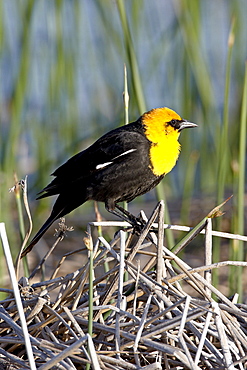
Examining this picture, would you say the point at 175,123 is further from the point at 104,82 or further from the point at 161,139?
the point at 104,82

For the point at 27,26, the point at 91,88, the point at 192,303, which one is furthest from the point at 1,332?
the point at 91,88

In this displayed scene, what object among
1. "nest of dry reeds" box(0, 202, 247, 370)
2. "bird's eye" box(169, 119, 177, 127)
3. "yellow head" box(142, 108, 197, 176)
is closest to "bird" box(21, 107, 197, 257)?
"yellow head" box(142, 108, 197, 176)

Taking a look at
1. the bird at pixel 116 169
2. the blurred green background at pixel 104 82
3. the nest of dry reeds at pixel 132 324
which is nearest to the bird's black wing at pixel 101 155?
the bird at pixel 116 169

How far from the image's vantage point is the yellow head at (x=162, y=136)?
2838 millimetres

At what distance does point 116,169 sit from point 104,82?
2.50 m

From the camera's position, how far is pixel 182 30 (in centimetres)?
408

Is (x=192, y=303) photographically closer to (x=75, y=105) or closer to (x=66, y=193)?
(x=66, y=193)

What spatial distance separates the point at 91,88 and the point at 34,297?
3.79 meters

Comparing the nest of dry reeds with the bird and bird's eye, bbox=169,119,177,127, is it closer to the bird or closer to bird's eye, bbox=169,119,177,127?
the bird

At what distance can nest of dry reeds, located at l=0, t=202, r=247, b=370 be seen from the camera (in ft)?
5.72

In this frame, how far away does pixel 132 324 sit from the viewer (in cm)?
184

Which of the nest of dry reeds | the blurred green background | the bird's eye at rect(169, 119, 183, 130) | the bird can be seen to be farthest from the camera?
the blurred green background

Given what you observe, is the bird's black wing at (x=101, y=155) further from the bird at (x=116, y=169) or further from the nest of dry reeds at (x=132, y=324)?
the nest of dry reeds at (x=132, y=324)

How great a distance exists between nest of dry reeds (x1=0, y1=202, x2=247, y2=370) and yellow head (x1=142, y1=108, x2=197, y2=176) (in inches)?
29.9
